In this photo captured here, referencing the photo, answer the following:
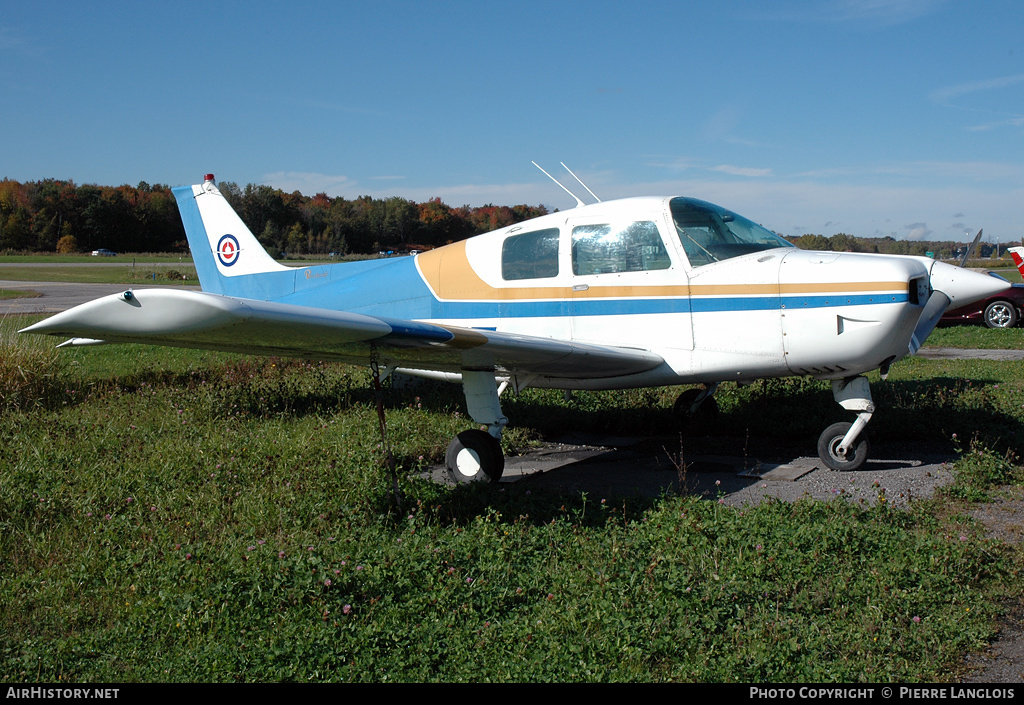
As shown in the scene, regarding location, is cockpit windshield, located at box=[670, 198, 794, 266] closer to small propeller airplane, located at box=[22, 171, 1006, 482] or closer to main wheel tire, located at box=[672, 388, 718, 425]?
small propeller airplane, located at box=[22, 171, 1006, 482]

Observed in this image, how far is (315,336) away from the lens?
15.1ft

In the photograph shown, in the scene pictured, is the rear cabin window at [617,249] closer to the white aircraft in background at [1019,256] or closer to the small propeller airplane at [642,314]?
A: the small propeller airplane at [642,314]

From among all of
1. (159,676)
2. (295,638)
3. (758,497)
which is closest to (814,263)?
(758,497)

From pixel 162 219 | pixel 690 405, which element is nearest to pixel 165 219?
pixel 162 219

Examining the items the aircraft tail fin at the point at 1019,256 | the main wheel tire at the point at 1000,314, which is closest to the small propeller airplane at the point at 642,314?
the aircraft tail fin at the point at 1019,256

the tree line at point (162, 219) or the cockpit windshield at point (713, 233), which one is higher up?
the tree line at point (162, 219)

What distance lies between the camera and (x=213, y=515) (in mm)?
4957

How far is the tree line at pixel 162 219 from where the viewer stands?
206ft

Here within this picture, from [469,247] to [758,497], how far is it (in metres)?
3.63

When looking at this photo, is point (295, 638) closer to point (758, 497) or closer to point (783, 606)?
point (783, 606)

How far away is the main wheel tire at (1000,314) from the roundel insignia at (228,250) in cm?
1761

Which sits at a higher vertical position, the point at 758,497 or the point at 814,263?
the point at 814,263

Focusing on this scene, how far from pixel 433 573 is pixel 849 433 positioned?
4.09m

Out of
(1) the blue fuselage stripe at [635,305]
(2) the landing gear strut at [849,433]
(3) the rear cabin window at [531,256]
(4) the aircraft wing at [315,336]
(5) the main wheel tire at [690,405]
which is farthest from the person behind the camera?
(5) the main wheel tire at [690,405]
